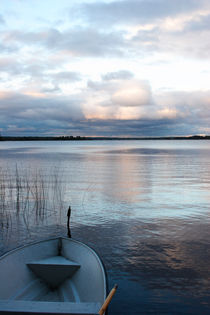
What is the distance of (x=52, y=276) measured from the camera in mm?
7750

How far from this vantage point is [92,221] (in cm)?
1520

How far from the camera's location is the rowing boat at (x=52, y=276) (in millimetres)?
6805

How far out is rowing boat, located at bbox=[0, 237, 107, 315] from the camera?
680 cm

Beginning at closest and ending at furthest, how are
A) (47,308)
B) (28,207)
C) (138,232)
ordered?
(47,308) < (138,232) < (28,207)

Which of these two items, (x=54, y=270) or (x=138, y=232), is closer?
(x=54, y=270)

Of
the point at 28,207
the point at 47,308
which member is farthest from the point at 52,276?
the point at 28,207

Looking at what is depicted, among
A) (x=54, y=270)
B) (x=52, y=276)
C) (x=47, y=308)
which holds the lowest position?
(x=52, y=276)

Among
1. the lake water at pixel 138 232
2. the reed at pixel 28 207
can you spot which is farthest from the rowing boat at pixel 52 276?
the reed at pixel 28 207

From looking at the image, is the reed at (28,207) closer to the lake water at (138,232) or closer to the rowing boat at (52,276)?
the lake water at (138,232)

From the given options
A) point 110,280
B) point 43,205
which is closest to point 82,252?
point 110,280

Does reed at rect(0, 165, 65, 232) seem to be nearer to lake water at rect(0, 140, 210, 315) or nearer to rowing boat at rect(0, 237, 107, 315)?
lake water at rect(0, 140, 210, 315)

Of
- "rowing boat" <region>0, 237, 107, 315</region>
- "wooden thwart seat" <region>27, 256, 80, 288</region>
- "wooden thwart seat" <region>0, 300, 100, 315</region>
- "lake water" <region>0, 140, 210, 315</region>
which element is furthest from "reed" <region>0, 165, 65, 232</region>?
"wooden thwart seat" <region>0, 300, 100, 315</region>

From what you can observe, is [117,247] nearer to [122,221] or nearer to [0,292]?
[122,221]

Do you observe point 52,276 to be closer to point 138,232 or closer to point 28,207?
point 138,232
